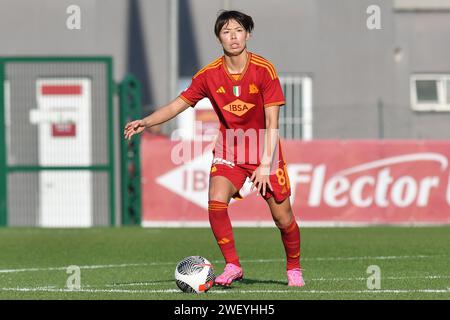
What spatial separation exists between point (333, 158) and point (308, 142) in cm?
49

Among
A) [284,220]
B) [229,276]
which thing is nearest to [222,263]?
[284,220]

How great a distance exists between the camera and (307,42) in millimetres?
31609

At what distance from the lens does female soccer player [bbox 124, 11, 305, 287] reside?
10938 mm

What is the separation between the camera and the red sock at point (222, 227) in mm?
11070

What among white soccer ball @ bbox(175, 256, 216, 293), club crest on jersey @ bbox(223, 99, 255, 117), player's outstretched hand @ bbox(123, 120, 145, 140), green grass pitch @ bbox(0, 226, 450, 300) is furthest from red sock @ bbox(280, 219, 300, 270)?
player's outstretched hand @ bbox(123, 120, 145, 140)

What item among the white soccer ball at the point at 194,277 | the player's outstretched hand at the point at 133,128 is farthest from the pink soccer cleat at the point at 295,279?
the player's outstretched hand at the point at 133,128

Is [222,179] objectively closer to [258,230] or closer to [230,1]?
[258,230]

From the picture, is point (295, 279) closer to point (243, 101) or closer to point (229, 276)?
point (229, 276)

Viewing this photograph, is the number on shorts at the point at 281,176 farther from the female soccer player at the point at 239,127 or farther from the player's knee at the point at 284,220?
the player's knee at the point at 284,220

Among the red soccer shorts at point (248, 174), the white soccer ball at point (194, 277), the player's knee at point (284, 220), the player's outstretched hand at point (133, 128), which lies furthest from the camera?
the player's knee at point (284, 220)

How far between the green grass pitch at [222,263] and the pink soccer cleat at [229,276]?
0.06 meters

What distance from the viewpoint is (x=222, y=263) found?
572 inches

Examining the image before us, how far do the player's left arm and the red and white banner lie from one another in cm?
1154
